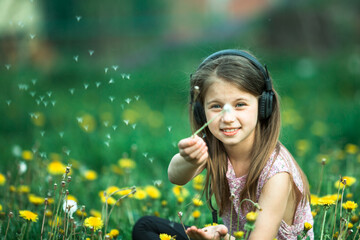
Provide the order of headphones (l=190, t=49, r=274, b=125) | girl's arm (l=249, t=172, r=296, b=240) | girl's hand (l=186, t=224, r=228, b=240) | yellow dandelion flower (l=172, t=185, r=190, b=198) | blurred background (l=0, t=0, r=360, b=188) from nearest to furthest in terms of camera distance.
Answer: girl's hand (l=186, t=224, r=228, b=240)
girl's arm (l=249, t=172, r=296, b=240)
headphones (l=190, t=49, r=274, b=125)
yellow dandelion flower (l=172, t=185, r=190, b=198)
blurred background (l=0, t=0, r=360, b=188)

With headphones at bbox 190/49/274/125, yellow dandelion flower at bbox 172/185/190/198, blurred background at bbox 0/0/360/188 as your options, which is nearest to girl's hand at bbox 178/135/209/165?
headphones at bbox 190/49/274/125

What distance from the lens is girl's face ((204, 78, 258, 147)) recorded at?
5.42 ft

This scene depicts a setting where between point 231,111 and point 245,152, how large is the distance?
238mm

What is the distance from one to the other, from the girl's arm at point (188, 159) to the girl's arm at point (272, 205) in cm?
24

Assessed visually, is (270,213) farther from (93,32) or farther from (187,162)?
(93,32)

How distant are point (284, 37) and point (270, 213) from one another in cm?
746

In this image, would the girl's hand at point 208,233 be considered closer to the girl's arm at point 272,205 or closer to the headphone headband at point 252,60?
the girl's arm at point 272,205

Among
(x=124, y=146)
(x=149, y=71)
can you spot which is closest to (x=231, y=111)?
(x=124, y=146)

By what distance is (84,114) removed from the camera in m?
4.80

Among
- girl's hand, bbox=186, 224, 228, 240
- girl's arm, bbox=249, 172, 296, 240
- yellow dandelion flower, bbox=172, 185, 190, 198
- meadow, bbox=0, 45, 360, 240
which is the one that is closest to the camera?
girl's hand, bbox=186, 224, 228, 240

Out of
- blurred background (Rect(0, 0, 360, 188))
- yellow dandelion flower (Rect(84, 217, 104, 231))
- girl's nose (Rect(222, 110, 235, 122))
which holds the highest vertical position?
blurred background (Rect(0, 0, 360, 188))

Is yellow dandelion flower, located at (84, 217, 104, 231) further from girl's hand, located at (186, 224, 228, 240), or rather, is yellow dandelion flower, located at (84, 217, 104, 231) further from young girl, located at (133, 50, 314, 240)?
girl's hand, located at (186, 224, 228, 240)

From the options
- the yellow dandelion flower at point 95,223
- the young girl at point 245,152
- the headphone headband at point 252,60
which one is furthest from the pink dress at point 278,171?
the yellow dandelion flower at point 95,223

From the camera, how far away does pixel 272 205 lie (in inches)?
63.9
